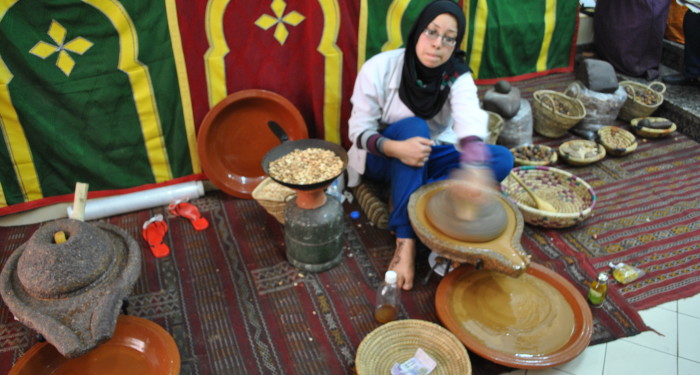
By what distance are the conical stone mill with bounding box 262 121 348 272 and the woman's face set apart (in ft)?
1.78

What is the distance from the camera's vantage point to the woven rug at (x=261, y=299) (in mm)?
1937

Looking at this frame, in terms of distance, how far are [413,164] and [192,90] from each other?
1155mm

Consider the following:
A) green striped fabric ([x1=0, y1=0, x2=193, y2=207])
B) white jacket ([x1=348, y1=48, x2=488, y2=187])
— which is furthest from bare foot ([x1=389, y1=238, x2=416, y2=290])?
green striped fabric ([x1=0, y1=0, x2=193, y2=207])

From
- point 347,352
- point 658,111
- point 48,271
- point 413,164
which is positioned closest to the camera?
point 48,271

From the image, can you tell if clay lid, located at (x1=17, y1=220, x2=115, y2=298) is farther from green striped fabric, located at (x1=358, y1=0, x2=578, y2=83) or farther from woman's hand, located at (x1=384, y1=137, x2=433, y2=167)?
green striped fabric, located at (x1=358, y1=0, x2=578, y2=83)

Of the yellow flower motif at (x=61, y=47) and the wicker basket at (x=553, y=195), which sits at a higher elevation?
Result: the yellow flower motif at (x=61, y=47)

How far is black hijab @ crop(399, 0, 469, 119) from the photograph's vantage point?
7.36 feet

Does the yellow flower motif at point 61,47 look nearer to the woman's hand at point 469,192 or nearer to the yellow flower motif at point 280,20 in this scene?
the yellow flower motif at point 280,20

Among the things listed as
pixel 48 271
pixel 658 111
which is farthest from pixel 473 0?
pixel 48 271

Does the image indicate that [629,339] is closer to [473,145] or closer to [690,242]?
[690,242]

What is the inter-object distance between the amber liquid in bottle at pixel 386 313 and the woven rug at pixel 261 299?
0.14 ft

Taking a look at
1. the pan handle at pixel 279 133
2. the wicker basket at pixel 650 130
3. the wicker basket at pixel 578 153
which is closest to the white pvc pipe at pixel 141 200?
the pan handle at pixel 279 133

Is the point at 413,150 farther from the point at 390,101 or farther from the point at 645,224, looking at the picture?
the point at 645,224

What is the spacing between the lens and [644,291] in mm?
2248
